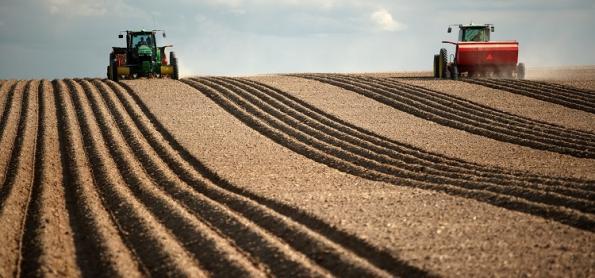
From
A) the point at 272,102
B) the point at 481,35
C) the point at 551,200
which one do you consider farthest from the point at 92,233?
the point at 481,35

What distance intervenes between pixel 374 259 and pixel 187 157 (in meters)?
8.16

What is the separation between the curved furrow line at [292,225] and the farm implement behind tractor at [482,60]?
15.6 m

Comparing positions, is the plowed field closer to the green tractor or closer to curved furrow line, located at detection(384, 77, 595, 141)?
curved furrow line, located at detection(384, 77, 595, 141)

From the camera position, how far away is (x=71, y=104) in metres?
23.5

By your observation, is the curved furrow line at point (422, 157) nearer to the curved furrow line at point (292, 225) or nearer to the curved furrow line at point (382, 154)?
the curved furrow line at point (382, 154)

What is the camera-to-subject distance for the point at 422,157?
1536cm

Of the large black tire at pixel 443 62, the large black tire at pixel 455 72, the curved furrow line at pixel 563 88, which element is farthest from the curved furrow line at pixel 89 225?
the large black tire at pixel 443 62

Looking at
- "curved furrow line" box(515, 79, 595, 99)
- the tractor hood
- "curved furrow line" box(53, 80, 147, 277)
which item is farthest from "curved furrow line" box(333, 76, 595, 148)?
"curved furrow line" box(53, 80, 147, 277)

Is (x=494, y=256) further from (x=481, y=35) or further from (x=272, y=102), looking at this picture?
(x=481, y=35)

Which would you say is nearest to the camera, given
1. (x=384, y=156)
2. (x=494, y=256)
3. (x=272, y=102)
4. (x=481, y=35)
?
(x=494, y=256)

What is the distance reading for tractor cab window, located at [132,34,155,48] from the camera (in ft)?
102

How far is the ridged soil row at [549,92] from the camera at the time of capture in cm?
2312

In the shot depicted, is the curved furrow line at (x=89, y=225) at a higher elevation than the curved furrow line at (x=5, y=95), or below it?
below

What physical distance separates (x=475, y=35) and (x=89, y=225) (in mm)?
24000
